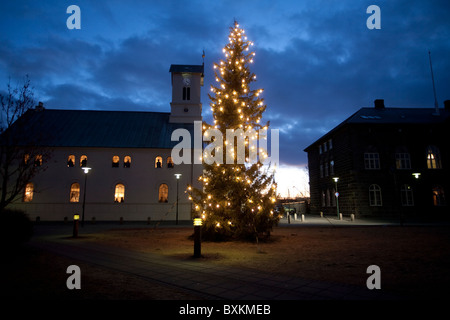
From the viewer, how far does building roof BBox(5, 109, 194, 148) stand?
32.8 metres

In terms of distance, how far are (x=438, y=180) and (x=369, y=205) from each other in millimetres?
9499

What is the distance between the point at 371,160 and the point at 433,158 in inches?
A: 325

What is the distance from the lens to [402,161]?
32781 mm

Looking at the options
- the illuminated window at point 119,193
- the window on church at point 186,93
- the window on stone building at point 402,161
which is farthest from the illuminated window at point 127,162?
the window on stone building at point 402,161

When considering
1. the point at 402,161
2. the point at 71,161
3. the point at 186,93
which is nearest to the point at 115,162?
the point at 71,161

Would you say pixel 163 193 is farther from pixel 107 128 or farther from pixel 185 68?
pixel 185 68

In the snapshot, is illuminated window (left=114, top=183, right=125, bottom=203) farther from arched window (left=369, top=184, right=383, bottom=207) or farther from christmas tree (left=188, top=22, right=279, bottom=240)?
arched window (left=369, top=184, right=383, bottom=207)

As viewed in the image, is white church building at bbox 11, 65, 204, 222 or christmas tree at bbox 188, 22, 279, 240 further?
white church building at bbox 11, 65, 204, 222

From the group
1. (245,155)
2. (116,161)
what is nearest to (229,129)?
(245,155)

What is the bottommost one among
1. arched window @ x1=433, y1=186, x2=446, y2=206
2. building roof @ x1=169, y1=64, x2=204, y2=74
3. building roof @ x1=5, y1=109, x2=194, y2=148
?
arched window @ x1=433, y1=186, x2=446, y2=206

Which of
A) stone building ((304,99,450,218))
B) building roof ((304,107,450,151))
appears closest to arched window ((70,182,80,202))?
stone building ((304,99,450,218))

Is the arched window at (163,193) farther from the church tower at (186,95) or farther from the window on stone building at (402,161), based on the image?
the window on stone building at (402,161)

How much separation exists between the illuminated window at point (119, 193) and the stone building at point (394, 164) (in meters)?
26.8

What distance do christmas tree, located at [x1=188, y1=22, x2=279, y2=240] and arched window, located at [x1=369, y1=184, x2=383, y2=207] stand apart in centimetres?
2398
